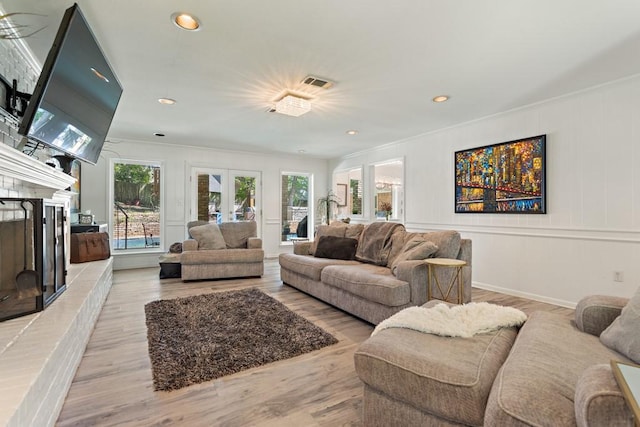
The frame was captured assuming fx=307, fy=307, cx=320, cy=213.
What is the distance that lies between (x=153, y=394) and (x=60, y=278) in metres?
1.41

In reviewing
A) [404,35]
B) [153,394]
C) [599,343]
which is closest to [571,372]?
[599,343]

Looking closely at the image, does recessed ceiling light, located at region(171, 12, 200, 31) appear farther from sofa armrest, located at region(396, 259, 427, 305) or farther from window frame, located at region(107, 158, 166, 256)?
window frame, located at region(107, 158, 166, 256)

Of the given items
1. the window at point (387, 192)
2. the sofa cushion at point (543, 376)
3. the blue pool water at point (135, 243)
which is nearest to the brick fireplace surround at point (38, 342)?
the sofa cushion at point (543, 376)

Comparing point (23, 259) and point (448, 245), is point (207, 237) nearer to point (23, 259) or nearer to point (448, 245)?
point (23, 259)

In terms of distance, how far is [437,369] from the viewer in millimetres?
1185

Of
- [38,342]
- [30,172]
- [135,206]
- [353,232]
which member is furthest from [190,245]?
[38,342]

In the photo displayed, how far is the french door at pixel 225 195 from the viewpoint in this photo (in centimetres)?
625

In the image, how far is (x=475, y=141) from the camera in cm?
433

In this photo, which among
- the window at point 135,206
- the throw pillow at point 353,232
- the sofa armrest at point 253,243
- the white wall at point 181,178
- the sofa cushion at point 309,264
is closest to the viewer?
the sofa cushion at point 309,264

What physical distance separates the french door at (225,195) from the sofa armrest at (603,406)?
6217mm

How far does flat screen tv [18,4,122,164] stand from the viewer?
1744 millimetres

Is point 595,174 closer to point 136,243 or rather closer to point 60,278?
point 60,278

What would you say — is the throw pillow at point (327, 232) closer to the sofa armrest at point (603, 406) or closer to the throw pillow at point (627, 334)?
the throw pillow at point (627, 334)

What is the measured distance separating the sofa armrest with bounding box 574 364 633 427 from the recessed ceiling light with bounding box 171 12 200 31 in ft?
8.75
